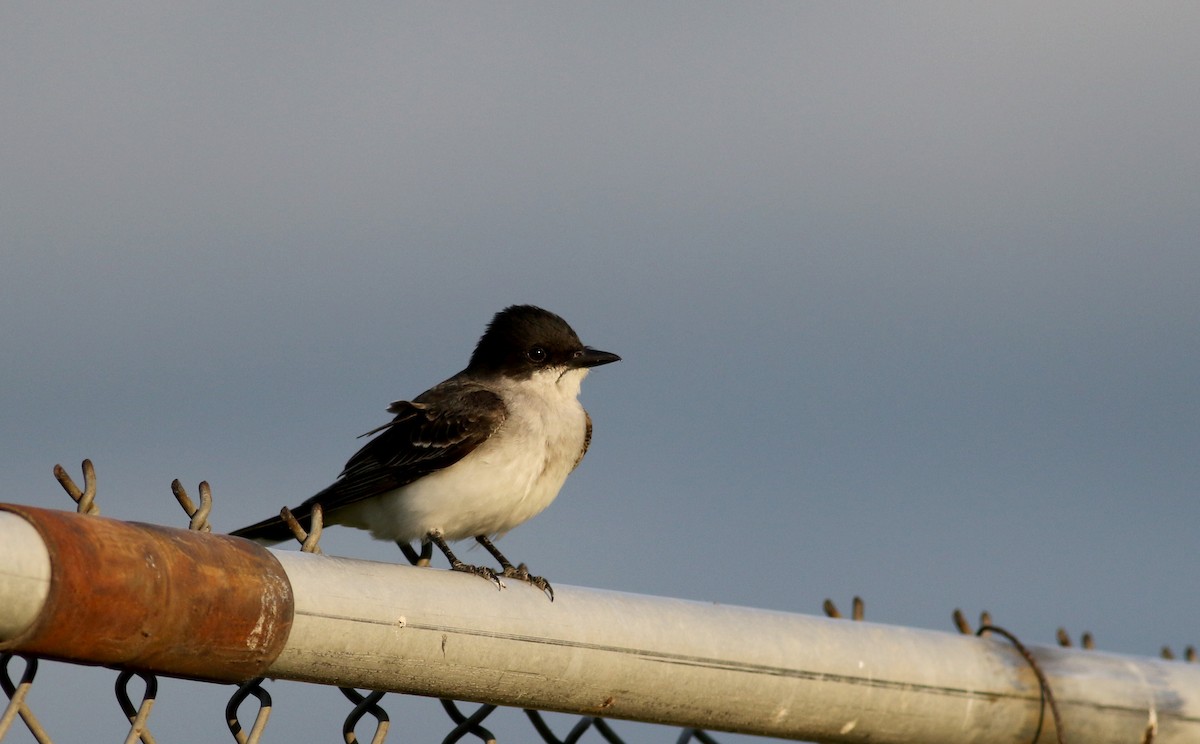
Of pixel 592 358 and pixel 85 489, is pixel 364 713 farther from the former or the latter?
pixel 592 358

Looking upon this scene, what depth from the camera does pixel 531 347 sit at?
6.65 m

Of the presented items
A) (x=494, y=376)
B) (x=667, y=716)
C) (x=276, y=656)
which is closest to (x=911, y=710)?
(x=667, y=716)

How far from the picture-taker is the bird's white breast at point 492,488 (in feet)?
18.8

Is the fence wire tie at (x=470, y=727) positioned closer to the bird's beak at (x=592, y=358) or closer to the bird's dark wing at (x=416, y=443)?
the bird's dark wing at (x=416, y=443)

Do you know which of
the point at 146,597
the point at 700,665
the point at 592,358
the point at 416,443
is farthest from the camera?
the point at 592,358

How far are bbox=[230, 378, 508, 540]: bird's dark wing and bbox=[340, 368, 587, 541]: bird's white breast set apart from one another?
0.04 metres

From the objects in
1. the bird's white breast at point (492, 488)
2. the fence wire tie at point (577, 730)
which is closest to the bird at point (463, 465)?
the bird's white breast at point (492, 488)

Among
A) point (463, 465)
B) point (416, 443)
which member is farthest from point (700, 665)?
point (416, 443)

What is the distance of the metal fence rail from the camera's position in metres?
2.13

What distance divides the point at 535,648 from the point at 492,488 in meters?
2.98

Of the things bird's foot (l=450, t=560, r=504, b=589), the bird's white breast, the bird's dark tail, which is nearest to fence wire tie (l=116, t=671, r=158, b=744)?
bird's foot (l=450, t=560, r=504, b=589)

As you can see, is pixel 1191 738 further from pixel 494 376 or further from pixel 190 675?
pixel 494 376

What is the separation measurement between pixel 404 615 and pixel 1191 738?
2191 mm

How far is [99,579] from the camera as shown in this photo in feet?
6.96
